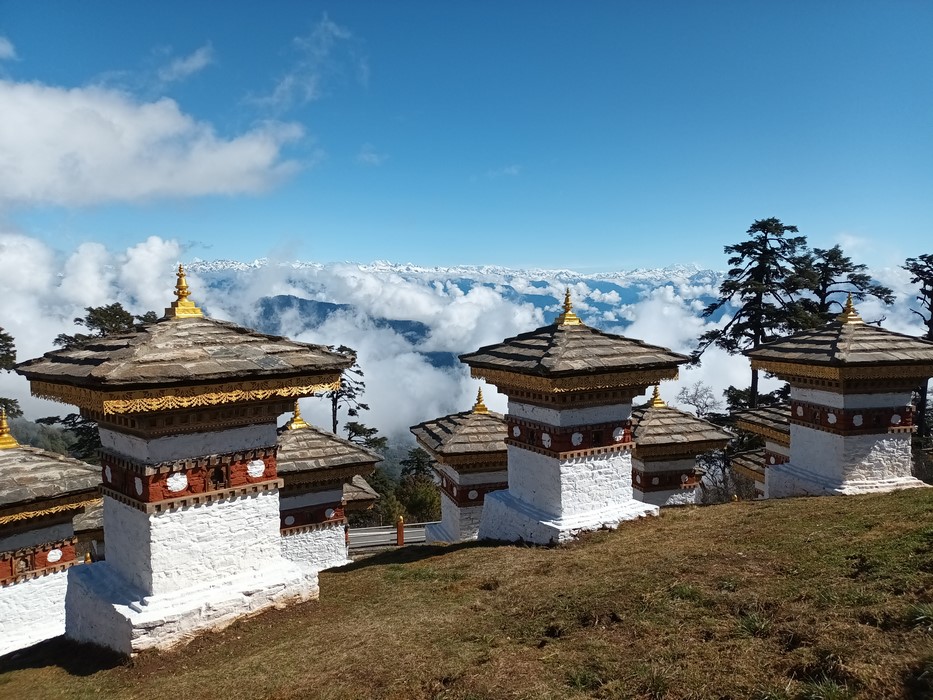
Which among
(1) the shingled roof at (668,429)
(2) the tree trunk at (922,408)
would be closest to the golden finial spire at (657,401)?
(1) the shingled roof at (668,429)

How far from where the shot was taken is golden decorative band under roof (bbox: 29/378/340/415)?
21.8 feet

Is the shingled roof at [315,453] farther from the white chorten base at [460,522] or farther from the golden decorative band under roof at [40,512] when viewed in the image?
the golden decorative band under roof at [40,512]

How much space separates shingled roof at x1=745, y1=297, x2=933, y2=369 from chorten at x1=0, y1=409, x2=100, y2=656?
12.0 metres

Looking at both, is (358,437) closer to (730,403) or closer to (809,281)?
(730,403)

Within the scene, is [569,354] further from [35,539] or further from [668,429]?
[35,539]

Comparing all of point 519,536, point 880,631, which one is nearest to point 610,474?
point 519,536

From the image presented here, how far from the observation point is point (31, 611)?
10.1 metres

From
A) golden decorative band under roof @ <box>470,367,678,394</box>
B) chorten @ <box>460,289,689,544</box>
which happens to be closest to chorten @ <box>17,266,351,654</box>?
golden decorative band under roof @ <box>470,367,678,394</box>

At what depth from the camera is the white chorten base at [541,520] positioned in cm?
987

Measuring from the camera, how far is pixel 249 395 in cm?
734

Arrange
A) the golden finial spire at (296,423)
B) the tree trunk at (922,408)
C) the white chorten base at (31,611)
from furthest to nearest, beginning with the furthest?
the tree trunk at (922,408)
the golden finial spire at (296,423)
the white chorten base at (31,611)

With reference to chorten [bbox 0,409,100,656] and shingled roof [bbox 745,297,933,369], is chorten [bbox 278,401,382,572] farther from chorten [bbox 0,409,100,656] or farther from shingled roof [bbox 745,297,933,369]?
shingled roof [bbox 745,297,933,369]

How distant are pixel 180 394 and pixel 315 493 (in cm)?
541

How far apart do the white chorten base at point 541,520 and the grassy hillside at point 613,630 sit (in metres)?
0.58
